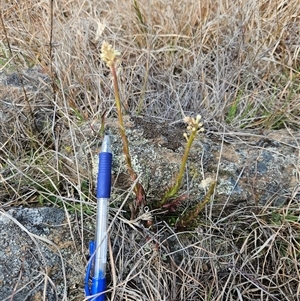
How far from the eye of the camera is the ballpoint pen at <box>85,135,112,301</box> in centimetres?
108

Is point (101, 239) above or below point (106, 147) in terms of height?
below

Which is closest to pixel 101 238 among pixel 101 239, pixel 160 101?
pixel 101 239

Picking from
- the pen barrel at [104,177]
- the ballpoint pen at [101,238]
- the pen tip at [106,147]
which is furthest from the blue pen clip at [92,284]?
the pen tip at [106,147]

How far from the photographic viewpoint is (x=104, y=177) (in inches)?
44.5

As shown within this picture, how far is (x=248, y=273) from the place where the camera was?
1193 millimetres

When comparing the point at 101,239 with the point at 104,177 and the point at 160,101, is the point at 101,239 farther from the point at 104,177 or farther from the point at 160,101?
the point at 160,101

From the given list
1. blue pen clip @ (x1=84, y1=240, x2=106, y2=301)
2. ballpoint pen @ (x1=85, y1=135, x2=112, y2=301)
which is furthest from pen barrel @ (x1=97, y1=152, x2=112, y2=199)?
blue pen clip @ (x1=84, y1=240, x2=106, y2=301)

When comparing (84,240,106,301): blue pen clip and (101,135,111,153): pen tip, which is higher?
(101,135,111,153): pen tip

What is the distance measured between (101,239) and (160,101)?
26.0 inches

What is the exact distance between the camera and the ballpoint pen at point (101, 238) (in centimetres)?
108

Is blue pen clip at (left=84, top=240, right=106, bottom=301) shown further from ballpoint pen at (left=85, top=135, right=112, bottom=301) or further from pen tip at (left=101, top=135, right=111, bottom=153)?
pen tip at (left=101, top=135, right=111, bottom=153)

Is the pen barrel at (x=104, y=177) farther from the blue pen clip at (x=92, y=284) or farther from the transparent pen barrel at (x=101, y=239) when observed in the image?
the blue pen clip at (x=92, y=284)

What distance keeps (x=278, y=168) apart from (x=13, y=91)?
0.94m

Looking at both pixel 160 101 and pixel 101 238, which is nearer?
pixel 101 238
